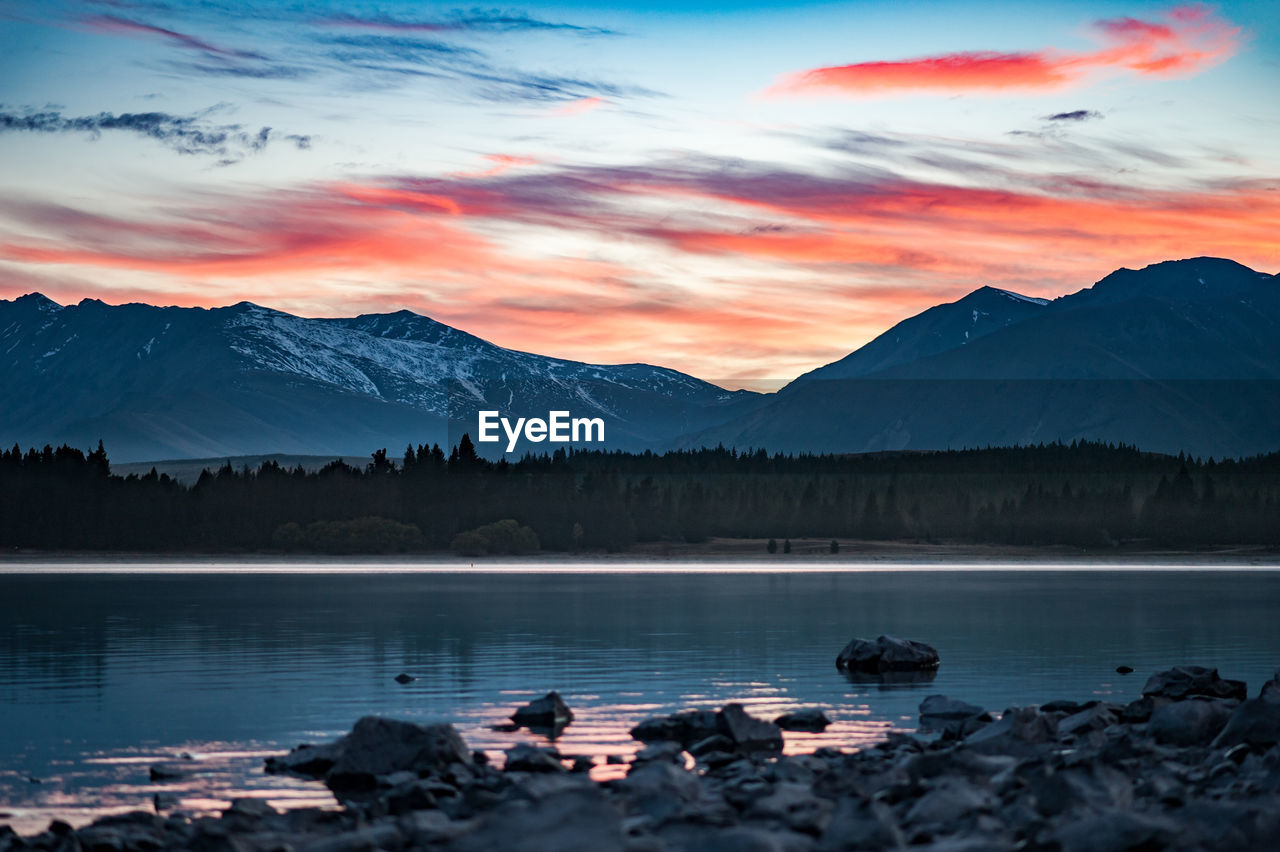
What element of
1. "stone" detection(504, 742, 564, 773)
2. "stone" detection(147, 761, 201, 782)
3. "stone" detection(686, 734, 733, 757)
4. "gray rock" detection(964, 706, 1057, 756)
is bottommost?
"stone" detection(147, 761, 201, 782)

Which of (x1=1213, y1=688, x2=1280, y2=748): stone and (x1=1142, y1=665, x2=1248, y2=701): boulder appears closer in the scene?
(x1=1213, y1=688, x2=1280, y2=748): stone

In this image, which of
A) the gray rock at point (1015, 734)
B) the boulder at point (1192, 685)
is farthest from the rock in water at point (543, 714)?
the boulder at point (1192, 685)

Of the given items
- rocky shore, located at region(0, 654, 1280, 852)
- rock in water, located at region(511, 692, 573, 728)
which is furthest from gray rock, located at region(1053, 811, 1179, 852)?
rock in water, located at region(511, 692, 573, 728)

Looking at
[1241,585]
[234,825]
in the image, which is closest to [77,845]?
[234,825]

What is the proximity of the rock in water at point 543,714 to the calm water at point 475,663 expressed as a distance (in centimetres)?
92

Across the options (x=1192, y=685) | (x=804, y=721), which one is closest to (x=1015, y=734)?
(x=804, y=721)

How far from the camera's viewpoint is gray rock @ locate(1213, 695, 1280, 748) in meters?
35.7

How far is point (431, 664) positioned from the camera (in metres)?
61.7

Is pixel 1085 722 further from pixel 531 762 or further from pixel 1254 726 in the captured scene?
pixel 531 762

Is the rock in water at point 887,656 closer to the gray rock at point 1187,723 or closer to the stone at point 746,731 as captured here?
the gray rock at point 1187,723

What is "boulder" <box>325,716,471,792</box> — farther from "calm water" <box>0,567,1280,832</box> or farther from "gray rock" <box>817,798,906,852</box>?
"gray rock" <box>817,798,906,852</box>

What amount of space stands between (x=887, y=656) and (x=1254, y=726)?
76.8 feet

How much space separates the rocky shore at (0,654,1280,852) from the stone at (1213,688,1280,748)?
4cm

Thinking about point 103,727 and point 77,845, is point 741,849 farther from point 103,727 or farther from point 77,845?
point 103,727
